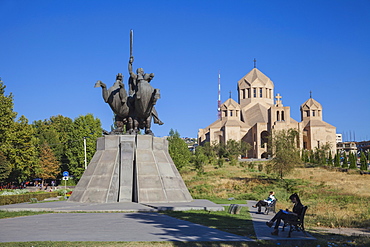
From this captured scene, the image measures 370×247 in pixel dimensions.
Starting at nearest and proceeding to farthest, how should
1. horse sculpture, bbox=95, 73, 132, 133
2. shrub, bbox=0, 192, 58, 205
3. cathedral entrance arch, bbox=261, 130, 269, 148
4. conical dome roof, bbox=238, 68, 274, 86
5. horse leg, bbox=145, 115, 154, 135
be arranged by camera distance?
horse sculpture, bbox=95, 73, 132, 133 → horse leg, bbox=145, 115, 154, 135 → shrub, bbox=0, 192, 58, 205 → cathedral entrance arch, bbox=261, 130, 269, 148 → conical dome roof, bbox=238, 68, 274, 86

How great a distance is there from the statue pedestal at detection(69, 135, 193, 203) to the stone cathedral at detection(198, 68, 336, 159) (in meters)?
53.5

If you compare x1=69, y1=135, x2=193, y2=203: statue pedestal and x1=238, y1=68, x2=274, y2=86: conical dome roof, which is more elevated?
x1=238, y1=68, x2=274, y2=86: conical dome roof

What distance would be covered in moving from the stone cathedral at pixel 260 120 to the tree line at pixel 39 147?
95.1 feet

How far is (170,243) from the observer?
6738 mm

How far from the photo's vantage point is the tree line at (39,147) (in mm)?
26222

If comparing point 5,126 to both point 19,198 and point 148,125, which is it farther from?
point 148,125

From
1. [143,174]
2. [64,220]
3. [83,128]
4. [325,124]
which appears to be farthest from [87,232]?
[325,124]

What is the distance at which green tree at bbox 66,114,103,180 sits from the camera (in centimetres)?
3603

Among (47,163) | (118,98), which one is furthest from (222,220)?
(47,163)

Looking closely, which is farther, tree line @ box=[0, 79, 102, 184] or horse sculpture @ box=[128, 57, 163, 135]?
tree line @ box=[0, 79, 102, 184]

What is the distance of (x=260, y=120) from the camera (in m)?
72.0

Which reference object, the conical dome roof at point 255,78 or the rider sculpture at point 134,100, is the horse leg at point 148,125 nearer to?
the rider sculpture at point 134,100

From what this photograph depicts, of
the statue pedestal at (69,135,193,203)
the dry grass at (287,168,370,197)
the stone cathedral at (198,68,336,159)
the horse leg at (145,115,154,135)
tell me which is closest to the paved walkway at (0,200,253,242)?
the statue pedestal at (69,135,193,203)

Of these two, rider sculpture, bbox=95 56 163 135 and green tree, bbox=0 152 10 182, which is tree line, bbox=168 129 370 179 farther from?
rider sculpture, bbox=95 56 163 135
